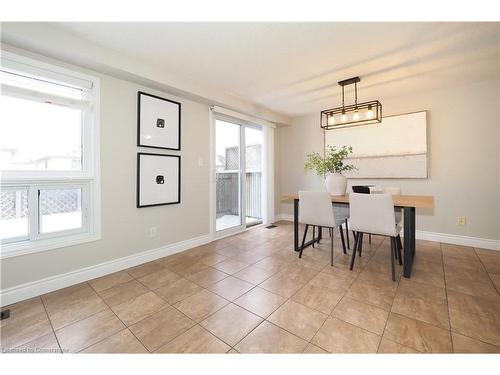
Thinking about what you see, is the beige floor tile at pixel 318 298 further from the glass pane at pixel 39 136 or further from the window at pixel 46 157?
the glass pane at pixel 39 136

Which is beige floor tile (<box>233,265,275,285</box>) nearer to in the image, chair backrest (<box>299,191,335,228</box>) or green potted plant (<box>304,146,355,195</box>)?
chair backrest (<box>299,191,335,228</box>)

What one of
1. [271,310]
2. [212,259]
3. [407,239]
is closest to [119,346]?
[271,310]

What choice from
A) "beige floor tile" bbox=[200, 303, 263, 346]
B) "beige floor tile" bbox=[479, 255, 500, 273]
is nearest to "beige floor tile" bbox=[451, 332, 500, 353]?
"beige floor tile" bbox=[200, 303, 263, 346]

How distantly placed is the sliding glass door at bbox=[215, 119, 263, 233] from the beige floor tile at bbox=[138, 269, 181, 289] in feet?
4.41

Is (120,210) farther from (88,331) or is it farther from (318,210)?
(318,210)

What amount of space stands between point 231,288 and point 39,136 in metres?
2.26

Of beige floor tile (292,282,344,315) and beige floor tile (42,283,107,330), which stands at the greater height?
beige floor tile (292,282,344,315)

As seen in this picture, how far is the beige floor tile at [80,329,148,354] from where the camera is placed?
1260mm

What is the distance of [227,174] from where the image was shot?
12.6ft

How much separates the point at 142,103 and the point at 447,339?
11.0ft
